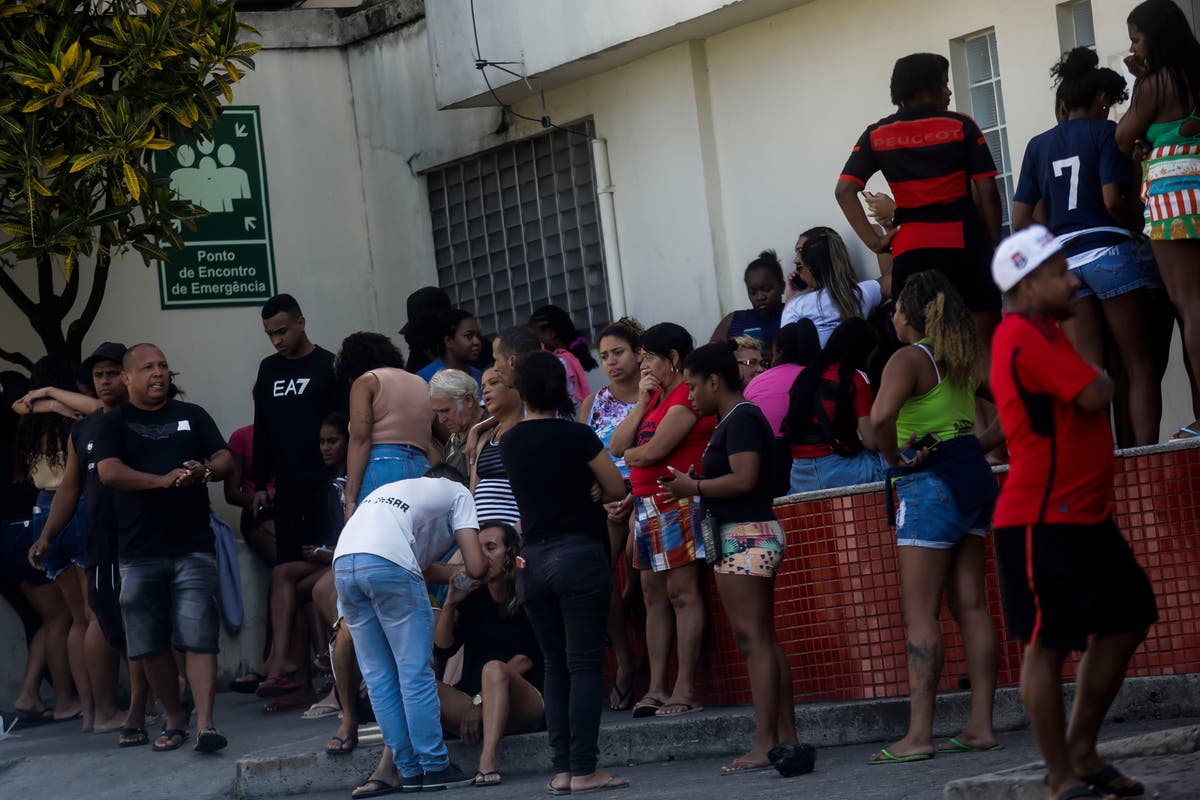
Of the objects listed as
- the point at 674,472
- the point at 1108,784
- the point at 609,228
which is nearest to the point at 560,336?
the point at 609,228

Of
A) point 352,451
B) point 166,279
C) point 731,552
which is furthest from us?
point 166,279

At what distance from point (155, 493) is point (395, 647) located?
2268 mm

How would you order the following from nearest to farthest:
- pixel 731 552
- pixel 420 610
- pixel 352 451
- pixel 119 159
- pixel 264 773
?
pixel 731 552, pixel 420 610, pixel 264 773, pixel 352 451, pixel 119 159

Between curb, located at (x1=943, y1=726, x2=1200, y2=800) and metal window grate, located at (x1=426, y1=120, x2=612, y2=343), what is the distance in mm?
6991

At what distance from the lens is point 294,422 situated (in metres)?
11.1

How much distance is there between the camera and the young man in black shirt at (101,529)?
10195 millimetres

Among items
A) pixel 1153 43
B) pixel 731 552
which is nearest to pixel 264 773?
pixel 731 552

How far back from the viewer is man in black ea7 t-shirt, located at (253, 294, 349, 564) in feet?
36.3

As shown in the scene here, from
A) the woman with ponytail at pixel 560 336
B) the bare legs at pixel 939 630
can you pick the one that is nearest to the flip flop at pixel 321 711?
the woman with ponytail at pixel 560 336

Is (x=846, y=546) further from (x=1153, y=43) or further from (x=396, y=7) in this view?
(x=396, y=7)

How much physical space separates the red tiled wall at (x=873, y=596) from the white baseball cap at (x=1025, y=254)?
8.56 feet

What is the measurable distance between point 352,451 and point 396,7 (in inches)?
219

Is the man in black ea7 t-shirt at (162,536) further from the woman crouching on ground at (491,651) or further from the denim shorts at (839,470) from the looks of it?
the denim shorts at (839,470)

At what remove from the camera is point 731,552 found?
7598 millimetres
